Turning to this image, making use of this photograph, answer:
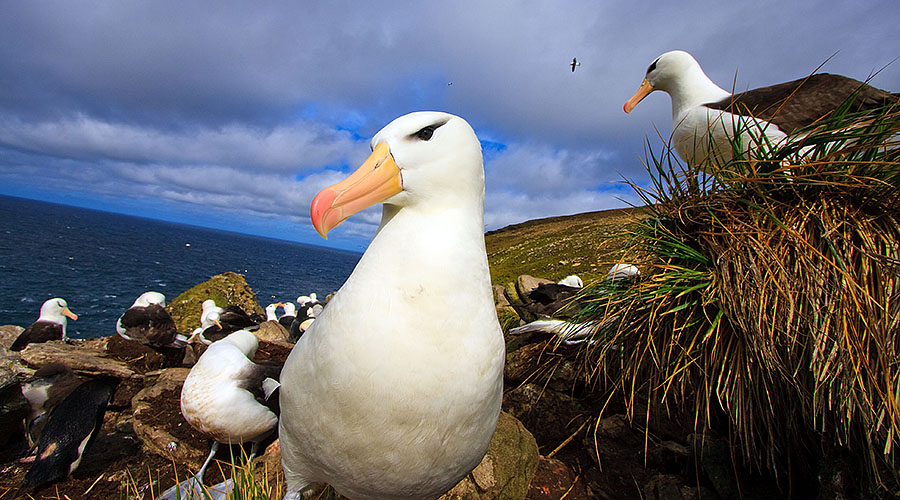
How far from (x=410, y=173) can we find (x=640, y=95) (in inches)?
234

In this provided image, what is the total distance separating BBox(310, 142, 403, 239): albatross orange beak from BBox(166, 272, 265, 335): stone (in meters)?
13.0

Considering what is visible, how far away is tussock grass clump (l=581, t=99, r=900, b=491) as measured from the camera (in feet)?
6.94

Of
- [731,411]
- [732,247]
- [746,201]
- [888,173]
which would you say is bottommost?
[731,411]

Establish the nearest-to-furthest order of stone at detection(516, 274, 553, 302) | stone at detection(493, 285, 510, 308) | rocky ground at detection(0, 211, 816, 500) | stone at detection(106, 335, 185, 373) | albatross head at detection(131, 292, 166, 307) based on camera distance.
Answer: rocky ground at detection(0, 211, 816, 500)
stone at detection(516, 274, 553, 302)
stone at detection(106, 335, 185, 373)
stone at detection(493, 285, 510, 308)
albatross head at detection(131, 292, 166, 307)

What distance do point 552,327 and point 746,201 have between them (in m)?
2.05

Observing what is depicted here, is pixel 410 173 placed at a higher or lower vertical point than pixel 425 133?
lower

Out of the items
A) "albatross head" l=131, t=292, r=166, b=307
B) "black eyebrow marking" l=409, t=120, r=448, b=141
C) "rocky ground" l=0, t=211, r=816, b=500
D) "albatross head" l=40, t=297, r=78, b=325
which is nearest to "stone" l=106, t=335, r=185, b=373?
"rocky ground" l=0, t=211, r=816, b=500

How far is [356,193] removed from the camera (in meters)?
1.75

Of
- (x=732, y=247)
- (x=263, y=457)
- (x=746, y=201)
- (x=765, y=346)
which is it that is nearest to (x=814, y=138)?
(x=746, y=201)

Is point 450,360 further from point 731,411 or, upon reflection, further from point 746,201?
point 746,201

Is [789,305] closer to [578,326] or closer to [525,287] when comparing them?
[578,326]

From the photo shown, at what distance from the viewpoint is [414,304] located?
5.51 ft

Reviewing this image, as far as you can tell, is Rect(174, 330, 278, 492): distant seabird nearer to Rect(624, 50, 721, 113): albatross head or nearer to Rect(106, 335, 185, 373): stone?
Rect(106, 335, 185, 373): stone

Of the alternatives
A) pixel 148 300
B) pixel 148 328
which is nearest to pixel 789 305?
pixel 148 328
